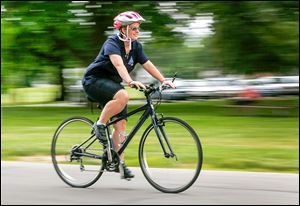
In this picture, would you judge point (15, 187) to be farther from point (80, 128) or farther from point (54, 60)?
point (54, 60)

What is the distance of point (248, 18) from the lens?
18641mm

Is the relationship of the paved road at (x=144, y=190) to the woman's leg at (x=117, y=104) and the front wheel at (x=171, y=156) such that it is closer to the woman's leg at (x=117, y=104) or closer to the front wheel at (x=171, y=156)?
the front wheel at (x=171, y=156)

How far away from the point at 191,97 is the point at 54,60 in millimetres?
7713

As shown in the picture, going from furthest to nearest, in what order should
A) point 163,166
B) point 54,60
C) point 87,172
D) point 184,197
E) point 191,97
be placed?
point 191,97
point 54,60
point 87,172
point 163,166
point 184,197

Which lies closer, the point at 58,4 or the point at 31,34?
the point at 58,4

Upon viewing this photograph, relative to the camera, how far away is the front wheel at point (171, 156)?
5754 millimetres

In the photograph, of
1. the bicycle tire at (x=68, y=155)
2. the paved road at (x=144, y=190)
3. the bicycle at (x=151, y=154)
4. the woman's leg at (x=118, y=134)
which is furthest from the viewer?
the bicycle tire at (x=68, y=155)

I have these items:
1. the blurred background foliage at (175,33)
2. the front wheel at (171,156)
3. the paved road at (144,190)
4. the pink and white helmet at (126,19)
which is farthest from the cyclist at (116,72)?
the blurred background foliage at (175,33)

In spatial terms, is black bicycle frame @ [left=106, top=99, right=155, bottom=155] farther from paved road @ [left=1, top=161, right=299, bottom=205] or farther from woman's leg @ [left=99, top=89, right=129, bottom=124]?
paved road @ [left=1, top=161, right=299, bottom=205]

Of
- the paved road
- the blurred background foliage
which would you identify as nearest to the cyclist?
the paved road

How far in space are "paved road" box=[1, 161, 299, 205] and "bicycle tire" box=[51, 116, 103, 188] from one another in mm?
98

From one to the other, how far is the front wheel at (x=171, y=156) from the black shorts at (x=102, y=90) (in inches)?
16.7

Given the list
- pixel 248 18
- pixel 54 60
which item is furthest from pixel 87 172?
pixel 54 60

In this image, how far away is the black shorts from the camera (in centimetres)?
595
